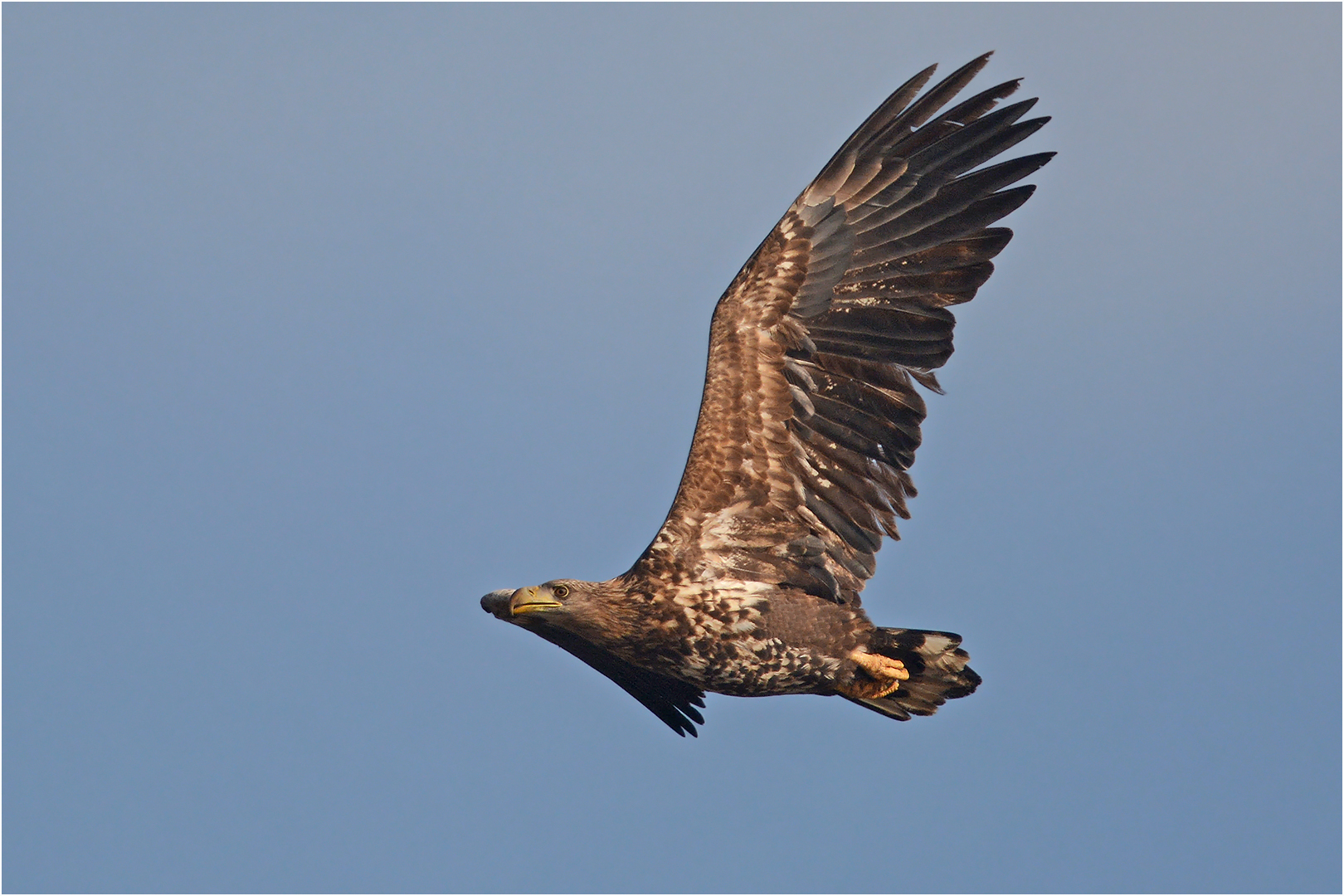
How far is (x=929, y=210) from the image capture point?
11.1 m

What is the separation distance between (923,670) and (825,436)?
1.87 m

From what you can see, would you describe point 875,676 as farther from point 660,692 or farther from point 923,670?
point 660,692

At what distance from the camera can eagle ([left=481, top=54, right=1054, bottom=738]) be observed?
1042 centimetres

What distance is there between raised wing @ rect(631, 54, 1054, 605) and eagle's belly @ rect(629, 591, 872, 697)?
0.65ft

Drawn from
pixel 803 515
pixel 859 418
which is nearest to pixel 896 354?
pixel 859 418

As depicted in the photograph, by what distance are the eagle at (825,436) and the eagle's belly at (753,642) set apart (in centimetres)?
1

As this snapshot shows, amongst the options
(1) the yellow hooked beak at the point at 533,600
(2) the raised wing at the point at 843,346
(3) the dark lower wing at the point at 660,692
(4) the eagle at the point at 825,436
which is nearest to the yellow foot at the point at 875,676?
(4) the eagle at the point at 825,436

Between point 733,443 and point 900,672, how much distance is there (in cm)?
207

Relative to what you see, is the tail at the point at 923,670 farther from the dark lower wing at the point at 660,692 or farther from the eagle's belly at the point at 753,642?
the dark lower wing at the point at 660,692

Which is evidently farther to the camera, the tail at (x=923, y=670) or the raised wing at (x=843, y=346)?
the tail at (x=923, y=670)

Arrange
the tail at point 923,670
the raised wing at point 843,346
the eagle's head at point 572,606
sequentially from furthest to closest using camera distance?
the tail at point 923,670 < the raised wing at point 843,346 < the eagle's head at point 572,606

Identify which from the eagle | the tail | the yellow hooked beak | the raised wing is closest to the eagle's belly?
the eagle

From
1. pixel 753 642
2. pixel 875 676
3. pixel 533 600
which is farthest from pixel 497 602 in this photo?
pixel 875 676

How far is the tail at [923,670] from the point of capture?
35.1 feet
